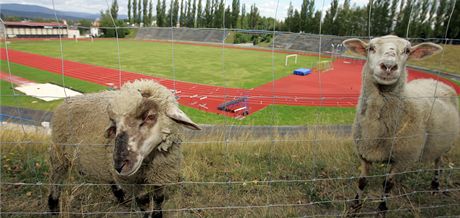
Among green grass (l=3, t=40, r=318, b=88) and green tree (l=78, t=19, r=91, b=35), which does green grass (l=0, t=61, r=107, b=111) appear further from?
green tree (l=78, t=19, r=91, b=35)

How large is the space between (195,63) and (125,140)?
34.2m

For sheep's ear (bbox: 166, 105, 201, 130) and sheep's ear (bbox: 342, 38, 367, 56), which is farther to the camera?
sheep's ear (bbox: 342, 38, 367, 56)

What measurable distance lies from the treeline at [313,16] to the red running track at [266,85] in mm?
6866

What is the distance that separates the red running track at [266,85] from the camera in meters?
18.8

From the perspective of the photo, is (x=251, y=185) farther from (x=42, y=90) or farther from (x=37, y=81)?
(x=37, y=81)

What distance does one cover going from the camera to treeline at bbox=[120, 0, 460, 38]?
218 inches

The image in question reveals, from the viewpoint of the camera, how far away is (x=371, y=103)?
3.44m

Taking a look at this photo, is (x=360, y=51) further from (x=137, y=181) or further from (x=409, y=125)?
(x=137, y=181)

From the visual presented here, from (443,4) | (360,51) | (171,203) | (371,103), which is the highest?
(443,4)

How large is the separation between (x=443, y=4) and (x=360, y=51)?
4.70 m

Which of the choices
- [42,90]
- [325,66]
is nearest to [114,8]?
[42,90]

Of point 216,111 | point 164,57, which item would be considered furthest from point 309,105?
point 164,57

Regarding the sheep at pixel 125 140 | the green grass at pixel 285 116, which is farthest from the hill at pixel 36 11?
the green grass at pixel 285 116

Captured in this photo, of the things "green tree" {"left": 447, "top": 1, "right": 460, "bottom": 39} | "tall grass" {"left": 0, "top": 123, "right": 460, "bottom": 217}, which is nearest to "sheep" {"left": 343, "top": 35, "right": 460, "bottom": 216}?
"tall grass" {"left": 0, "top": 123, "right": 460, "bottom": 217}
